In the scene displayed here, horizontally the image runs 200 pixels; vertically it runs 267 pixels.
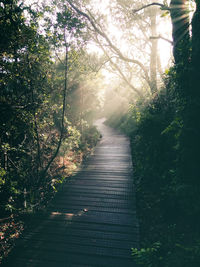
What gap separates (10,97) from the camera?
4090 millimetres

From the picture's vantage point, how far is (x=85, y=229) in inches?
167

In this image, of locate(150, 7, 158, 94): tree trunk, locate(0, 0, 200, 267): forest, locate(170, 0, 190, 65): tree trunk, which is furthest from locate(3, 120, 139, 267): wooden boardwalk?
locate(150, 7, 158, 94): tree trunk

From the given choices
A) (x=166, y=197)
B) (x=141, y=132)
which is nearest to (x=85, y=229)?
(x=166, y=197)

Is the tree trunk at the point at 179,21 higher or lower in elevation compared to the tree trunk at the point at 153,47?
lower

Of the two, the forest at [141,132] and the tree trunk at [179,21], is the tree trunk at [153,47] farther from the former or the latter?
the tree trunk at [179,21]

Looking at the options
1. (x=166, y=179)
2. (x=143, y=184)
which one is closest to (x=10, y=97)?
(x=166, y=179)

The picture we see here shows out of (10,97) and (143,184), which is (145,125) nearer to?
(143,184)

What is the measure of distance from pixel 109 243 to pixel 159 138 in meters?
3.13

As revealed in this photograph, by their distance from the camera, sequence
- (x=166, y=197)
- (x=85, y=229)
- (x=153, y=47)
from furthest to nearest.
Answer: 1. (x=153, y=47)
2. (x=166, y=197)
3. (x=85, y=229)

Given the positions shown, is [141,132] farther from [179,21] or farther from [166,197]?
[179,21]

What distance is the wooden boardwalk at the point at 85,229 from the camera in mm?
3436

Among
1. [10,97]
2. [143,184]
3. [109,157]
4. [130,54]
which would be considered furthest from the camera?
[130,54]

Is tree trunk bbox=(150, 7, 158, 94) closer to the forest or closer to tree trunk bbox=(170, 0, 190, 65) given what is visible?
the forest

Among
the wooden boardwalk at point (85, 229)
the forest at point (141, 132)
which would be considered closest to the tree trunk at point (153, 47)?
the forest at point (141, 132)
